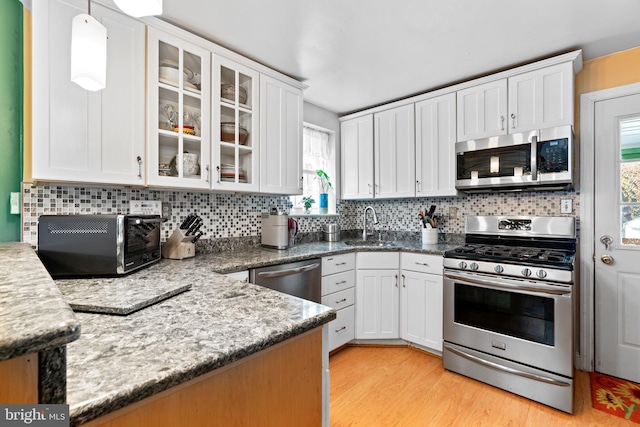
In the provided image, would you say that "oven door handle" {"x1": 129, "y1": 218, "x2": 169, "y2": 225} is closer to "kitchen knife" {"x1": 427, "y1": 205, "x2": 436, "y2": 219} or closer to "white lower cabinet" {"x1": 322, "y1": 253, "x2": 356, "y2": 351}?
"white lower cabinet" {"x1": 322, "y1": 253, "x2": 356, "y2": 351}

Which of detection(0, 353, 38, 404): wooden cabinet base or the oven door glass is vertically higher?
detection(0, 353, 38, 404): wooden cabinet base

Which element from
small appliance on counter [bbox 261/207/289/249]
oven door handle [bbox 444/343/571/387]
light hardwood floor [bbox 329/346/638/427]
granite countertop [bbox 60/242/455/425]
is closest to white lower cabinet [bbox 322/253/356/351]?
light hardwood floor [bbox 329/346/638/427]

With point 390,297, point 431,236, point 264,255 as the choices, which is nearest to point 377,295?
point 390,297

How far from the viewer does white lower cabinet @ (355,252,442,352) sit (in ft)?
8.43

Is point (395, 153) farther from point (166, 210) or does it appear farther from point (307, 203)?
point (166, 210)

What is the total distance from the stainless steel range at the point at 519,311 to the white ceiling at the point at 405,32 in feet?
4.23

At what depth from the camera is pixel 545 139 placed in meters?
2.18

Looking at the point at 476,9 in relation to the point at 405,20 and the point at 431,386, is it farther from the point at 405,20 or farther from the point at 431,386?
the point at 431,386

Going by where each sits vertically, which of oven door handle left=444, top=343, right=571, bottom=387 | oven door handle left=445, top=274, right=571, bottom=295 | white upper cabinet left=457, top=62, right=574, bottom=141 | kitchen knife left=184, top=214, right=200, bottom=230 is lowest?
oven door handle left=444, top=343, right=571, bottom=387

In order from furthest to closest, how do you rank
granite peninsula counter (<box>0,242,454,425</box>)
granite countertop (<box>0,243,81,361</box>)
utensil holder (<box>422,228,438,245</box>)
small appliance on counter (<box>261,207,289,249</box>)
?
utensil holder (<box>422,228,438,245</box>), small appliance on counter (<box>261,207,289,249</box>), granite peninsula counter (<box>0,242,454,425</box>), granite countertop (<box>0,243,81,361</box>)

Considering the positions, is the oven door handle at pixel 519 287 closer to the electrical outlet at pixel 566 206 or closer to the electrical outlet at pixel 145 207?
the electrical outlet at pixel 566 206

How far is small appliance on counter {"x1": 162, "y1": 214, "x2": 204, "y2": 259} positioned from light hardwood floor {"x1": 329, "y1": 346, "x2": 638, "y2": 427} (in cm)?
138

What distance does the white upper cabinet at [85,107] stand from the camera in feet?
4.68

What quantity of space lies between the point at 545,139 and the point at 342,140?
6.43 feet
